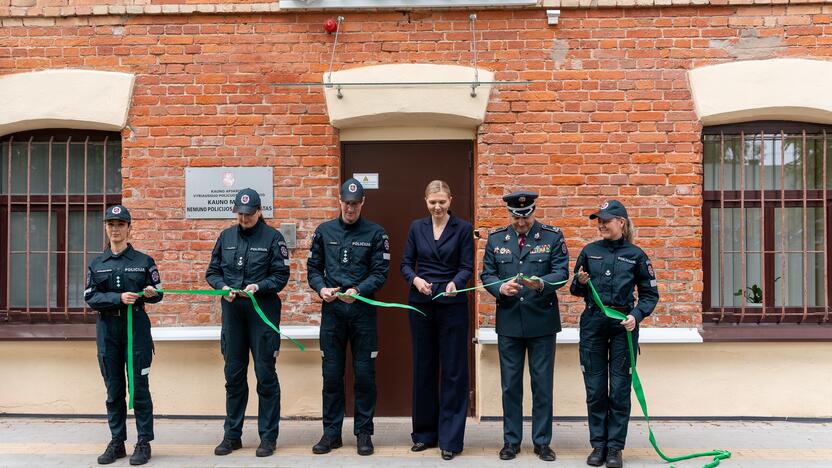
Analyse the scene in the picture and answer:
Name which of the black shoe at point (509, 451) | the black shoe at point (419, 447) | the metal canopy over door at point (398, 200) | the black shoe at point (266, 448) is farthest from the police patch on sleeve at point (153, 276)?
the black shoe at point (509, 451)

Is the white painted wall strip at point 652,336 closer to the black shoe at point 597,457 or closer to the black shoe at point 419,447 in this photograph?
the black shoe at point 419,447

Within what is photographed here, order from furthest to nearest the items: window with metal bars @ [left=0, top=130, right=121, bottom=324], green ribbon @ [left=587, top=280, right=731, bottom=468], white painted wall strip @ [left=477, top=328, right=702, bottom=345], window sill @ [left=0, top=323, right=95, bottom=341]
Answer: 1. window with metal bars @ [left=0, top=130, right=121, bottom=324]
2. window sill @ [left=0, top=323, right=95, bottom=341]
3. white painted wall strip @ [left=477, top=328, right=702, bottom=345]
4. green ribbon @ [left=587, top=280, right=731, bottom=468]

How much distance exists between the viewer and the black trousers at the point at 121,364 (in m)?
5.21

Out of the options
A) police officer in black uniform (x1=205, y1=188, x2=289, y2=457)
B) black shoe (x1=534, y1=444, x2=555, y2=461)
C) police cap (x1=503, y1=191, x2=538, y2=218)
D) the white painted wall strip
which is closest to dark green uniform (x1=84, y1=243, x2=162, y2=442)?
police officer in black uniform (x1=205, y1=188, x2=289, y2=457)

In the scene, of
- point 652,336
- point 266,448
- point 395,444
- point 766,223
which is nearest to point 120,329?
point 266,448

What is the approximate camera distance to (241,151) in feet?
21.2

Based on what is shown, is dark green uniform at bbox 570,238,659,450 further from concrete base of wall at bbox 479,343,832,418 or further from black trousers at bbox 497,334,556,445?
concrete base of wall at bbox 479,343,832,418

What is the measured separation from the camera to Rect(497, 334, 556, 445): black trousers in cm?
525

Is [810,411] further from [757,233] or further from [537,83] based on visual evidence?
[537,83]

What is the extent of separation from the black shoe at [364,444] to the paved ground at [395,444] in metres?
0.07

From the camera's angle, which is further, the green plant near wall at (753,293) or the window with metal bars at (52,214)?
the window with metal bars at (52,214)

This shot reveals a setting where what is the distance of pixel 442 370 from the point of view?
5.43 meters

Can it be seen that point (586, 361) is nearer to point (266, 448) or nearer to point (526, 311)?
point (526, 311)

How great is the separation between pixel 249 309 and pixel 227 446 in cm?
104
